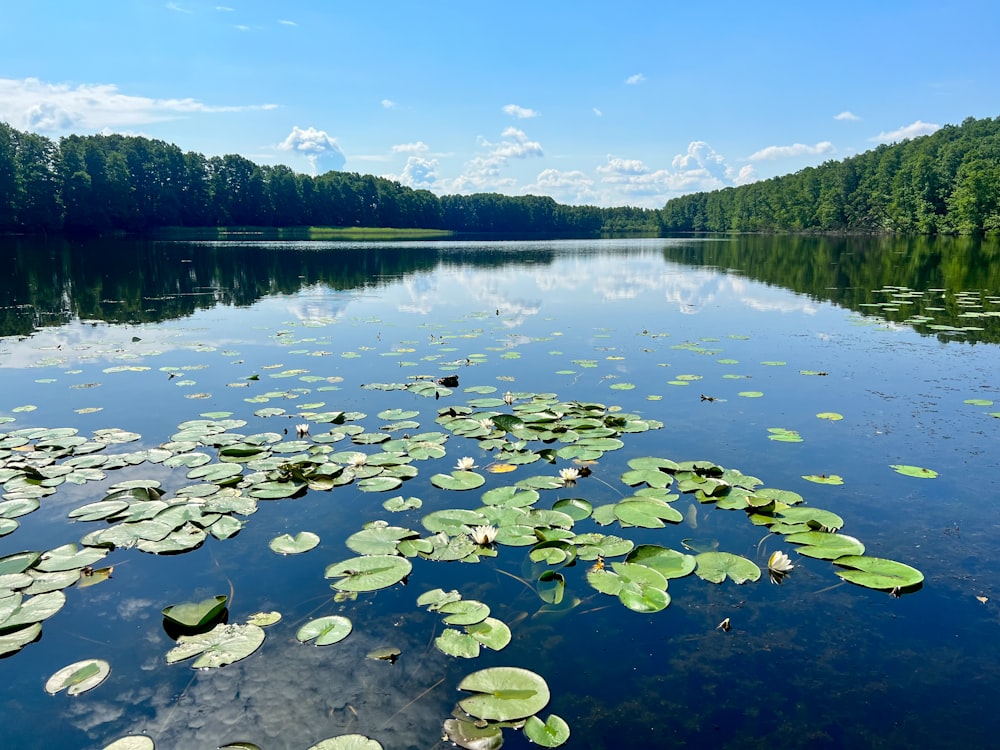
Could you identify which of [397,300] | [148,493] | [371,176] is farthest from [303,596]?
[371,176]

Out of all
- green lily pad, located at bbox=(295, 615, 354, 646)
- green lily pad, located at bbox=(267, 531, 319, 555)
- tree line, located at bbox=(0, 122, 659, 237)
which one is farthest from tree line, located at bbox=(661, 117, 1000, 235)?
green lily pad, located at bbox=(295, 615, 354, 646)

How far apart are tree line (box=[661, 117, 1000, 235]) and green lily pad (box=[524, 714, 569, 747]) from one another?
223 feet

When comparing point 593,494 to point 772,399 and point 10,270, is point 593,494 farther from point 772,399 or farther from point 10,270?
point 10,270

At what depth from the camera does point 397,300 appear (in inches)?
659

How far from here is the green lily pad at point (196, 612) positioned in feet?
9.84

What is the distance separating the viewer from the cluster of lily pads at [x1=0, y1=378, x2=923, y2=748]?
2.91 meters

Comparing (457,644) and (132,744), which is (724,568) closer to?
(457,644)

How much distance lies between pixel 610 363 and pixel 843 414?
329 cm

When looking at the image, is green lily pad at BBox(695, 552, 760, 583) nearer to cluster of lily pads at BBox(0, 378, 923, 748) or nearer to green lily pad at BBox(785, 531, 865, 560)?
cluster of lily pads at BBox(0, 378, 923, 748)

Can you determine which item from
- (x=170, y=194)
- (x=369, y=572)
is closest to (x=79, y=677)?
(x=369, y=572)

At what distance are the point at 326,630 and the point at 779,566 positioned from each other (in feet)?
8.59

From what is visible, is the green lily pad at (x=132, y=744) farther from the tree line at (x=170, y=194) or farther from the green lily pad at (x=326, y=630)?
the tree line at (x=170, y=194)

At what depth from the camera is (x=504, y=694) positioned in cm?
254

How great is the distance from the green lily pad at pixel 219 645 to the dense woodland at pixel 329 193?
6840 centimetres
